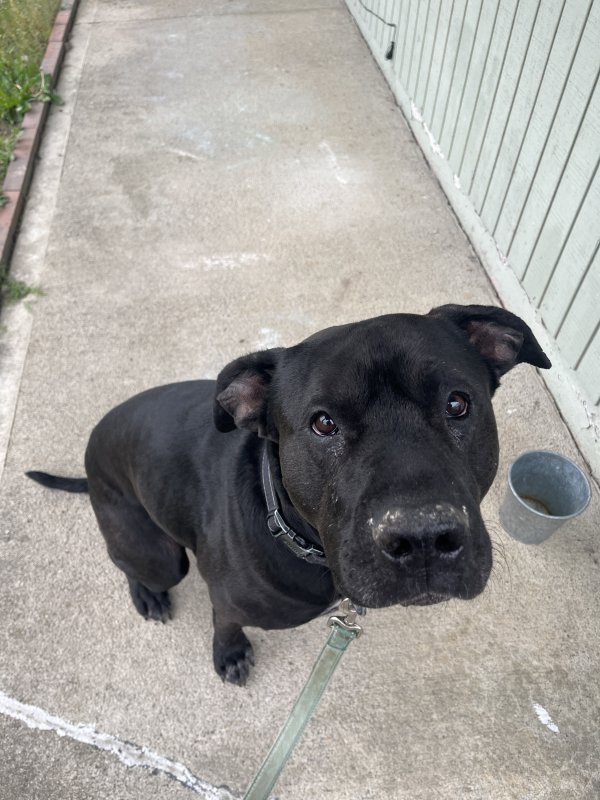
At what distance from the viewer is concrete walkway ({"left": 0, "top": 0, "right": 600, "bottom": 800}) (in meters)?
2.40

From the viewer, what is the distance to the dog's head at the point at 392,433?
4.90ft

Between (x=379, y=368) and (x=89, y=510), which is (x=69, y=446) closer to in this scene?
(x=89, y=510)

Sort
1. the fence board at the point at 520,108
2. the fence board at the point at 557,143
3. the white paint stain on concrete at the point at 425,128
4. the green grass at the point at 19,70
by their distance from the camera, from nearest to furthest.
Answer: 1. the fence board at the point at 557,143
2. the fence board at the point at 520,108
3. the green grass at the point at 19,70
4. the white paint stain on concrete at the point at 425,128

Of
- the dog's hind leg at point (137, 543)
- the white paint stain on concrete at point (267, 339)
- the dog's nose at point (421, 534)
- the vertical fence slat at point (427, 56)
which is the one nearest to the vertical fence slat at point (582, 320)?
the white paint stain on concrete at point (267, 339)

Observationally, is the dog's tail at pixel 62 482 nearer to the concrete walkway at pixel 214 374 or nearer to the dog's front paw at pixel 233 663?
the concrete walkway at pixel 214 374

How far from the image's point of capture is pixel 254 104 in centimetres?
607

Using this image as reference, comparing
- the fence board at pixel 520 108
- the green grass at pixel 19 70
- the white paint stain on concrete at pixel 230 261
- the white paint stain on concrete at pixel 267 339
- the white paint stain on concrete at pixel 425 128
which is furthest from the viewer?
the white paint stain on concrete at pixel 425 128

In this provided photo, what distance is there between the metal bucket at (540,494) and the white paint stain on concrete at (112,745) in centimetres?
170

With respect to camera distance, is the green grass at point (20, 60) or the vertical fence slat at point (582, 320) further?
the green grass at point (20, 60)

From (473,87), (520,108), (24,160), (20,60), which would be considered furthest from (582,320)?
(20,60)

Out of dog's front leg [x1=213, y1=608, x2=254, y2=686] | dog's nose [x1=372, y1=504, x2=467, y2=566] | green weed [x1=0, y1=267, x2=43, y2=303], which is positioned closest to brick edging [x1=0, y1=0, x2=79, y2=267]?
green weed [x1=0, y1=267, x2=43, y2=303]

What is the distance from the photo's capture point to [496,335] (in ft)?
6.72

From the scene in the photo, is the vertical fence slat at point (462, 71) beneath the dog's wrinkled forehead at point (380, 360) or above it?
beneath

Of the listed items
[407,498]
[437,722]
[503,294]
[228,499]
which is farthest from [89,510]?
[503,294]
